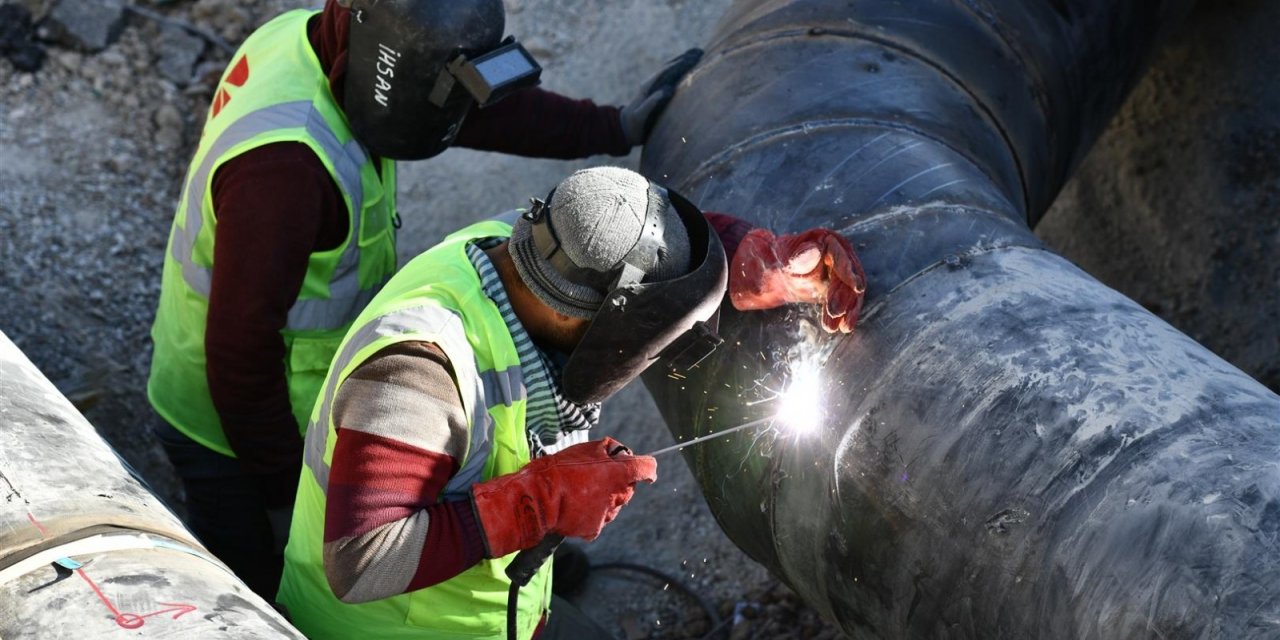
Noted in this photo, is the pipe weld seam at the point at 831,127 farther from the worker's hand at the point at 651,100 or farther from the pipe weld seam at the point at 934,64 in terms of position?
the worker's hand at the point at 651,100

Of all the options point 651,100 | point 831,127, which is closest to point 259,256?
point 651,100

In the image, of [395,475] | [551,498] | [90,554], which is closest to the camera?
[90,554]

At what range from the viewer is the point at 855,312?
2590mm

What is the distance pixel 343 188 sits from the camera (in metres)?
3.12

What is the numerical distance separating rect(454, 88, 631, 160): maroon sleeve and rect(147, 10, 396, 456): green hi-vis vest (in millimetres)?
405

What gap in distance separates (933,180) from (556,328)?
37.1 inches

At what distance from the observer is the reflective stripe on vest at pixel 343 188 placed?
308cm

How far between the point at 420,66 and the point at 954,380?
1.48 metres

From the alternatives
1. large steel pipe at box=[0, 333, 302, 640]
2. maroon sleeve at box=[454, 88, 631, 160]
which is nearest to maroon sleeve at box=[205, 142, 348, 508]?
large steel pipe at box=[0, 333, 302, 640]

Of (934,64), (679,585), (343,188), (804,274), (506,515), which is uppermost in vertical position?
(934,64)

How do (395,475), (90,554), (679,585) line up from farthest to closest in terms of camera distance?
1. (679,585)
2. (395,475)
3. (90,554)

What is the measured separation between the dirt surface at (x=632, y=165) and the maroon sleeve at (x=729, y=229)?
4.83ft

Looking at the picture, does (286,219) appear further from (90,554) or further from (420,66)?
(90,554)

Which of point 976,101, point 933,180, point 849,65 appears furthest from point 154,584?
point 976,101
